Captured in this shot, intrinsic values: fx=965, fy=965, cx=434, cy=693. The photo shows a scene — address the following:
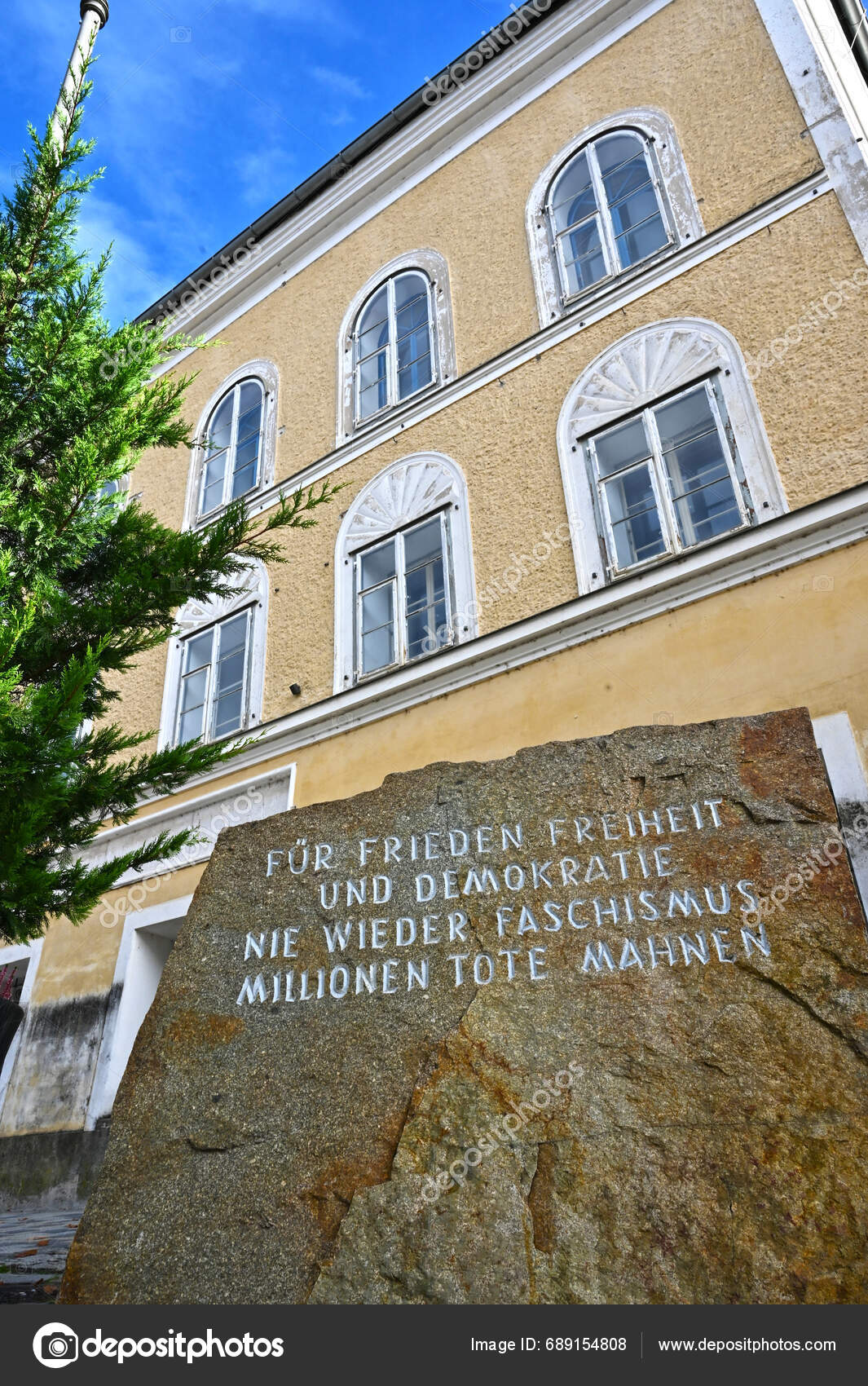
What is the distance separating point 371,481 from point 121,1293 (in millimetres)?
7465

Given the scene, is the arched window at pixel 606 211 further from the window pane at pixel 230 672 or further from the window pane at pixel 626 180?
the window pane at pixel 230 672

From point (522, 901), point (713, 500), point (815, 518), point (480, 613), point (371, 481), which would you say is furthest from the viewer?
point (371, 481)

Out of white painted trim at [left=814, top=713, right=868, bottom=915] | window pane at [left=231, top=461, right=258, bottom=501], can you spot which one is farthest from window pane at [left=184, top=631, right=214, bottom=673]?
white painted trim at [left=814, top=713, right=868, bottom=915]

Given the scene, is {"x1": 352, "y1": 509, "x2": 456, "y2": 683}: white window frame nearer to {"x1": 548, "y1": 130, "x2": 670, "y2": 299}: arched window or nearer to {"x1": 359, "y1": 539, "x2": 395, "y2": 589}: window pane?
{"x1": 359, "y1": 539, "x2": 395, "y2": 589}: window pane

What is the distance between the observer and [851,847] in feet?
18.0

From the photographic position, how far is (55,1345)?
3033mm

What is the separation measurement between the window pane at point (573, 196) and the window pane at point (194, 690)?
5.78m

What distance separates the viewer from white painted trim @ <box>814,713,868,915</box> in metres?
5.45

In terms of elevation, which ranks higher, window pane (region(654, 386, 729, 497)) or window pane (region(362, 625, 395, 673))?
window pane (region(654, 386, 729, 497))

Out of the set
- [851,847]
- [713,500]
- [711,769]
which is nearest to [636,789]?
[711,769]

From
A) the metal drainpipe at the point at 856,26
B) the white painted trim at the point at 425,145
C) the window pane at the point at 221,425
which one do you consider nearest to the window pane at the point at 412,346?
the white painted trim at the point at 425,145

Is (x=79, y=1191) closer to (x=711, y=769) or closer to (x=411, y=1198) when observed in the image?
(x=411, y=1198)

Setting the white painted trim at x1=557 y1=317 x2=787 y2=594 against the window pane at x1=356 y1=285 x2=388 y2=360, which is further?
the window pane at x1=356 y1=285 x2=388 y2=360

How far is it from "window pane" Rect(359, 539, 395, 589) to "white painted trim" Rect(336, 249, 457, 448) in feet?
4.74
